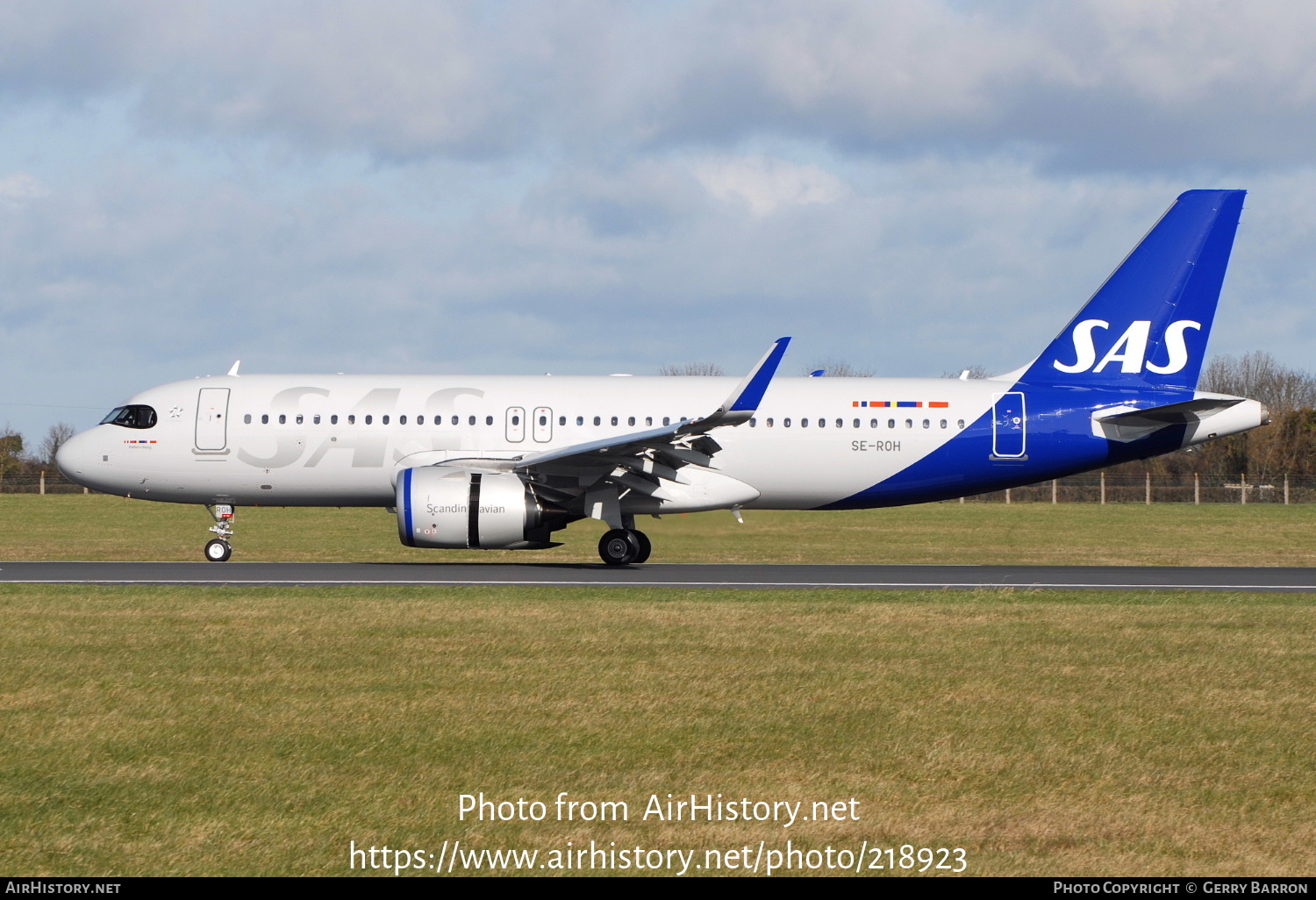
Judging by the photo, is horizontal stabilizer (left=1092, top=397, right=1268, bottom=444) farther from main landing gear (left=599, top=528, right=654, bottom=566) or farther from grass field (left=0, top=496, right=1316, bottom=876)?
main landing gear (left=599, top=528, right=654, bottom=566)

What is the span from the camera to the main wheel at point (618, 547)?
25.0 meters

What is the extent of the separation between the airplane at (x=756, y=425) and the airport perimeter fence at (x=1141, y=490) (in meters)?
36.1

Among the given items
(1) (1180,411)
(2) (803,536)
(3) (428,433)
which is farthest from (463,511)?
(2) (803,536)

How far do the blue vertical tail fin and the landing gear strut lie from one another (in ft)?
53.0

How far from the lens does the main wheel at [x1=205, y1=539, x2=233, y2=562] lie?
82.7 feet

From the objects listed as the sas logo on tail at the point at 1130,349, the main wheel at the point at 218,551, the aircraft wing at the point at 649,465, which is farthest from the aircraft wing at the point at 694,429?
the sas logo on tail at the point at 1130,349

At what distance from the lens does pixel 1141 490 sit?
67688 millimetres

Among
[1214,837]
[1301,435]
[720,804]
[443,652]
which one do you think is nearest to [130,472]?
[443,652]

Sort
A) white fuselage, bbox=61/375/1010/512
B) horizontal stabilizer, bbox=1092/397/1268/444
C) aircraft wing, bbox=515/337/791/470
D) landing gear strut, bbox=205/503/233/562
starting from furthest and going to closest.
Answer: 1. white fuselage, bbox=61/375/1010/512
2. landing gear strut, bbox=205/503/233/562
3. horizontal stabilizer, bbox=1092/397/1268/444
4. aircraft wing, bbox=515/337/791/470

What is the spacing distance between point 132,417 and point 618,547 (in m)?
10.1

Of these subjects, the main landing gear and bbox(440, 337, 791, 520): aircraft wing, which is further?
the main landing gear

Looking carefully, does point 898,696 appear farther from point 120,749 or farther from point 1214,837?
point 120,749

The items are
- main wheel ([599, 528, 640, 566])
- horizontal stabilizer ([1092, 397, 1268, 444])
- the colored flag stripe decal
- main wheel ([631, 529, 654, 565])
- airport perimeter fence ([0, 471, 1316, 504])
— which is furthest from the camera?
airport perimeter fence ([0, 471, 1316, 504])

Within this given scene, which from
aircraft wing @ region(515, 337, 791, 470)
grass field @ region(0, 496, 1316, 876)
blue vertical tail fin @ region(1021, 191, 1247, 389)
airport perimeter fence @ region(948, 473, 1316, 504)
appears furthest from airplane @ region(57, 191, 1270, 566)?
airport perimeter fence @ region(948, 473, 1316, 504)
